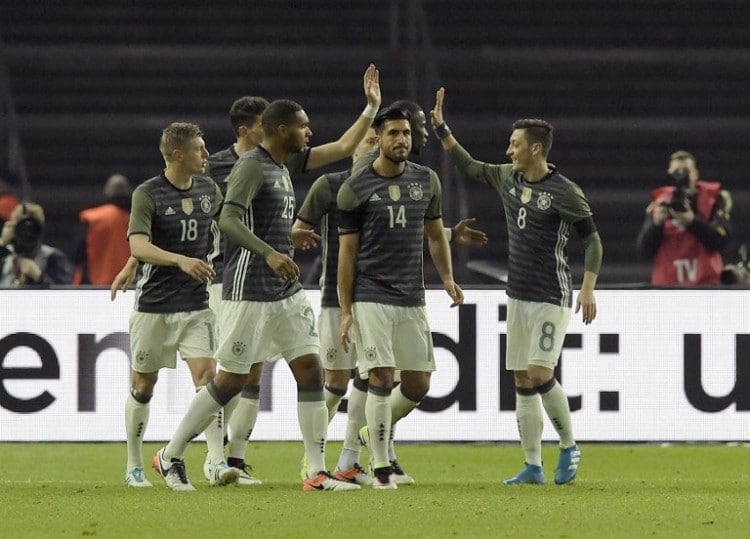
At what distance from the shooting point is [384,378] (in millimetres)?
8789

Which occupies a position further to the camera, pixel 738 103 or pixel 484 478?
pixel 738 103

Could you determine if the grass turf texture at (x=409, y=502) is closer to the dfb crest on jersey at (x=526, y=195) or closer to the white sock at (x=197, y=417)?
the white sock at (x=197, y=417)

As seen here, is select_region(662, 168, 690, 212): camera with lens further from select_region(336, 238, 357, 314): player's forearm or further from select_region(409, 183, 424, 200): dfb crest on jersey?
select_region(336, 238, 357, 314): player's forearm

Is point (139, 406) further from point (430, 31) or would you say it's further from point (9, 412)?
point (430, 31)

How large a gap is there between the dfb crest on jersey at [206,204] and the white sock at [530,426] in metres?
2.01

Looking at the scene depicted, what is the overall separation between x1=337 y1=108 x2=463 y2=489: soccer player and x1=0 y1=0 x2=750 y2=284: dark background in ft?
25.0

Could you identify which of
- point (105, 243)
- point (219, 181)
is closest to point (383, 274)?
point (219, 181)

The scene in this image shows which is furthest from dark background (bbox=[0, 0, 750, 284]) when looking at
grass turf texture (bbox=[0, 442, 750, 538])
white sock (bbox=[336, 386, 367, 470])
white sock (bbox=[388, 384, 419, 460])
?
white sock (bbox=[388, 384, 419, 460])

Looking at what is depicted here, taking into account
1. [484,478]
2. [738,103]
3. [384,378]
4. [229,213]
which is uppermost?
[738,103]

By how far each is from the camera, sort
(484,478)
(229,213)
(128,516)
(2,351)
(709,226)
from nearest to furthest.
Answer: (128,516) < (229,213) < (484,478) < (2,351) < (709,226)

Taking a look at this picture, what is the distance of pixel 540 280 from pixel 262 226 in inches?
67.0

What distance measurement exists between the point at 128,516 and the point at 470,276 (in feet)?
23.4

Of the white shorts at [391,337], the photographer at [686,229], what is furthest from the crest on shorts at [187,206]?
the photographer at [686,229]

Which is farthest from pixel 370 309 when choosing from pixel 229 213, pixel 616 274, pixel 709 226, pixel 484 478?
pixel 616 274
